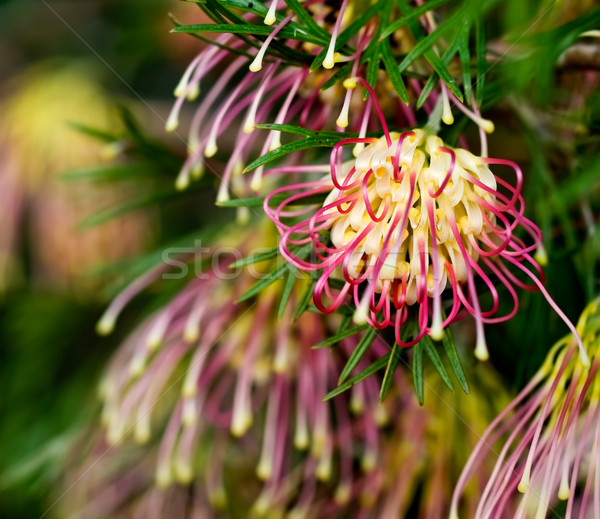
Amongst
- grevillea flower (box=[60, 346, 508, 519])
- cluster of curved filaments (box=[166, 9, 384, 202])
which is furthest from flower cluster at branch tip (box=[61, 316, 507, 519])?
cluster of curved filaments (box=[166, 9, 384, 202])

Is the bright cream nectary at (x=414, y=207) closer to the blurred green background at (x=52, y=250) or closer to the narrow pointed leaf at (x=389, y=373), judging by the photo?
the narrow pointed leaf at (x=389, y=373)

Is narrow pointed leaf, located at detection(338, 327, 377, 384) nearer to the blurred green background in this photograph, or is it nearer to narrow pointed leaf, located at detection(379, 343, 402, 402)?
narrow pointed leaf, located at detection(379, 343, 402, 402)

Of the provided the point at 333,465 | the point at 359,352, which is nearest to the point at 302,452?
the point at 333,465

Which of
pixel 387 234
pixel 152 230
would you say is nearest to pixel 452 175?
pixel 387 234

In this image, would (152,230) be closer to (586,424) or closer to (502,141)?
(502,141)

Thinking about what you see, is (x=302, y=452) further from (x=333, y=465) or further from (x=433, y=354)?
(x=433, y=354)

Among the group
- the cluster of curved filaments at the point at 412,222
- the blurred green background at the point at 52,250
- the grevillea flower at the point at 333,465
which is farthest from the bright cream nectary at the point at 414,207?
the blurred green background at the point at 52,250
